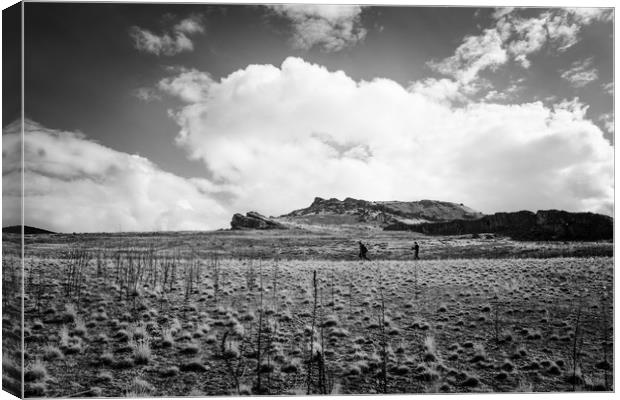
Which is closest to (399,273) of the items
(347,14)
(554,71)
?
(554,71)

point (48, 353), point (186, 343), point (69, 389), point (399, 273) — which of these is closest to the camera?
point (69, 389)

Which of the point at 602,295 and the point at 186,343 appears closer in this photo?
the point at 186,343

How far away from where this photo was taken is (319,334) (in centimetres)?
706

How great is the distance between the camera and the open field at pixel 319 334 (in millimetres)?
5965

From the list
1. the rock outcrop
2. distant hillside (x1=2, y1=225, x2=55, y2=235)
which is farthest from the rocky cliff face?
the rock outcrop

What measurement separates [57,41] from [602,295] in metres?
12.2

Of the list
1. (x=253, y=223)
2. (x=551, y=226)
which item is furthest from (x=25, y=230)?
(x=253, y=223)

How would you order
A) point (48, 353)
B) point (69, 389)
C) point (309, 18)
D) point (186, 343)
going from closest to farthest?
point (69, 389), point (48, 353), point (186, 343), point (309, 18)

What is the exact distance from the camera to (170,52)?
23.6ft

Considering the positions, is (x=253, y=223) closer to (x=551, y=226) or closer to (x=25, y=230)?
(x=551, y=226)

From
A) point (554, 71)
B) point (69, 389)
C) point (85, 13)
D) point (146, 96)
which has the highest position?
point (85, 13)

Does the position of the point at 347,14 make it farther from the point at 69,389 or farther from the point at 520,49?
the point at 69,389

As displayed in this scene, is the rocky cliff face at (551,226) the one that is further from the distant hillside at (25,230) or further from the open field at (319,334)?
the distant hillside at (25,230)

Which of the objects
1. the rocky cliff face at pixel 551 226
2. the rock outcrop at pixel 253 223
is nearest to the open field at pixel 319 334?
the rocky cliff face at pixel 551 226
